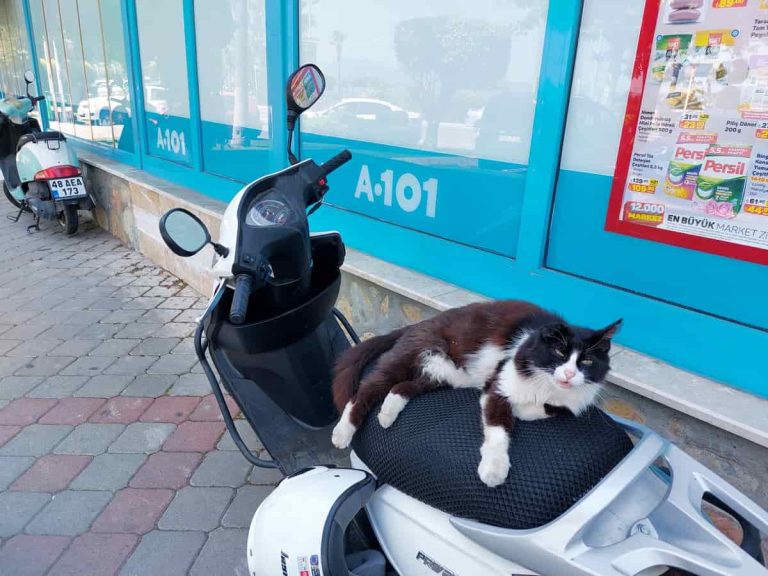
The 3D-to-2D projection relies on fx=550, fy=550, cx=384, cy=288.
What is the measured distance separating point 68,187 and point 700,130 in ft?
21.9

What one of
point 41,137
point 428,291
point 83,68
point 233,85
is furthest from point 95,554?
point 83,68

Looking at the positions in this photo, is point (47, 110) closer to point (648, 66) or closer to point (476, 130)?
point (476, 130)

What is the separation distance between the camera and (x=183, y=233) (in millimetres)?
1856

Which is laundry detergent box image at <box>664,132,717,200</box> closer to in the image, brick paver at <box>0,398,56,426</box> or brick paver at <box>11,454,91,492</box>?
brick paver at <box>11,454,91,492</box>

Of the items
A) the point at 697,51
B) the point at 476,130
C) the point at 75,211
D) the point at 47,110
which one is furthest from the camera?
the point at 47,110

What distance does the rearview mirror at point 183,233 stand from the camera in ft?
5.88

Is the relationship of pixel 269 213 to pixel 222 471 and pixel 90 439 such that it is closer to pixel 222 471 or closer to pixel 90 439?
pixel 222 471

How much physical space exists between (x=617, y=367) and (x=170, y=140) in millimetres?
5468

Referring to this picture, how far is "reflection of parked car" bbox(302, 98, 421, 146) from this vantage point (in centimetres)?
348

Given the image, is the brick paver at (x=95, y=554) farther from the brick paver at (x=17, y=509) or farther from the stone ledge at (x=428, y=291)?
the stone ledge at (x=428, y=291)

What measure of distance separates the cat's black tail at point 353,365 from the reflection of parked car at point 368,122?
72.1 inches

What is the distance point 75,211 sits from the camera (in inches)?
269

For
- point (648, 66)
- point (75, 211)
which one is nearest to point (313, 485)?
point (648, 66)

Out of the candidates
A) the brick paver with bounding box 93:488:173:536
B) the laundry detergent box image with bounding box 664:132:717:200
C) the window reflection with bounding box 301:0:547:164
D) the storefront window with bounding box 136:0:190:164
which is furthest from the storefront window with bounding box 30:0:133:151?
the laundry detergent box image with bounding box 664:132:717:200
